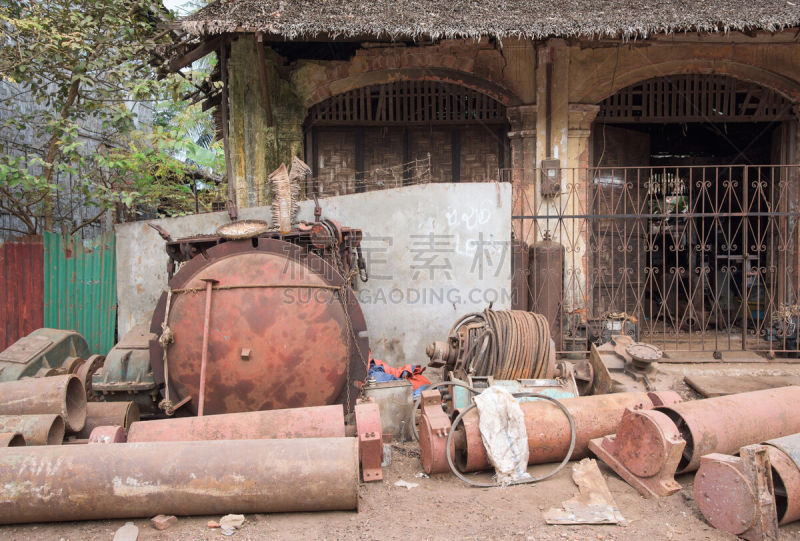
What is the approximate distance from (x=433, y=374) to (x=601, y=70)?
594 centimetres

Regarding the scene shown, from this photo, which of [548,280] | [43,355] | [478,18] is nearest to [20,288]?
[43,355]

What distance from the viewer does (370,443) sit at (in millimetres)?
4434

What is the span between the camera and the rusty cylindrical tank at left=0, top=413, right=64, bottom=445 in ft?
14.1

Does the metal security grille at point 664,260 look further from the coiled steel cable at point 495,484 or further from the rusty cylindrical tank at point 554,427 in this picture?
the coiled steel cable at point 495,484

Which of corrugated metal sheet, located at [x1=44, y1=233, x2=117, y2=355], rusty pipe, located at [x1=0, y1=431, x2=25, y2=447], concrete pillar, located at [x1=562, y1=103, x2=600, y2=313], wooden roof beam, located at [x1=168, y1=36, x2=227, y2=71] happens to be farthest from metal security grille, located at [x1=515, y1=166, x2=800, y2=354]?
rusty pipe, located at [x1=0, y1=431, x2=25, y2=447]

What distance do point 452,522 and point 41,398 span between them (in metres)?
3.43

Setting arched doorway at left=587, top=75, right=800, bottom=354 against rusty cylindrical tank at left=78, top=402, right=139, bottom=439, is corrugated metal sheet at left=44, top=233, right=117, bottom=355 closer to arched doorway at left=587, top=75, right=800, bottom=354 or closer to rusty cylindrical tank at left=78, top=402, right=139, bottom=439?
rusty cylindrical tank at left=78, top=402, right=139, bottom=439

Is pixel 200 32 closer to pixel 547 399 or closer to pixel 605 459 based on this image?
pixel 547 399

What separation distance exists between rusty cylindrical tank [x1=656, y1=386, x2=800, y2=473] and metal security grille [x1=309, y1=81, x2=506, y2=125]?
21.6ft

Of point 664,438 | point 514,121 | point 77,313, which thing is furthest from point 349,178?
point 664,438

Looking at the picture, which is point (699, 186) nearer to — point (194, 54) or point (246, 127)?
point (246, 127)

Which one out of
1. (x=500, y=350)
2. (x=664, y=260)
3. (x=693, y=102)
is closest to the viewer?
(x=500, y=350)

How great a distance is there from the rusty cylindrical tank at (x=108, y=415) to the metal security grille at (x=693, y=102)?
862 centimetres

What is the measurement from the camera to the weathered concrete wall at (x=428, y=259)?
7164 millimetres
